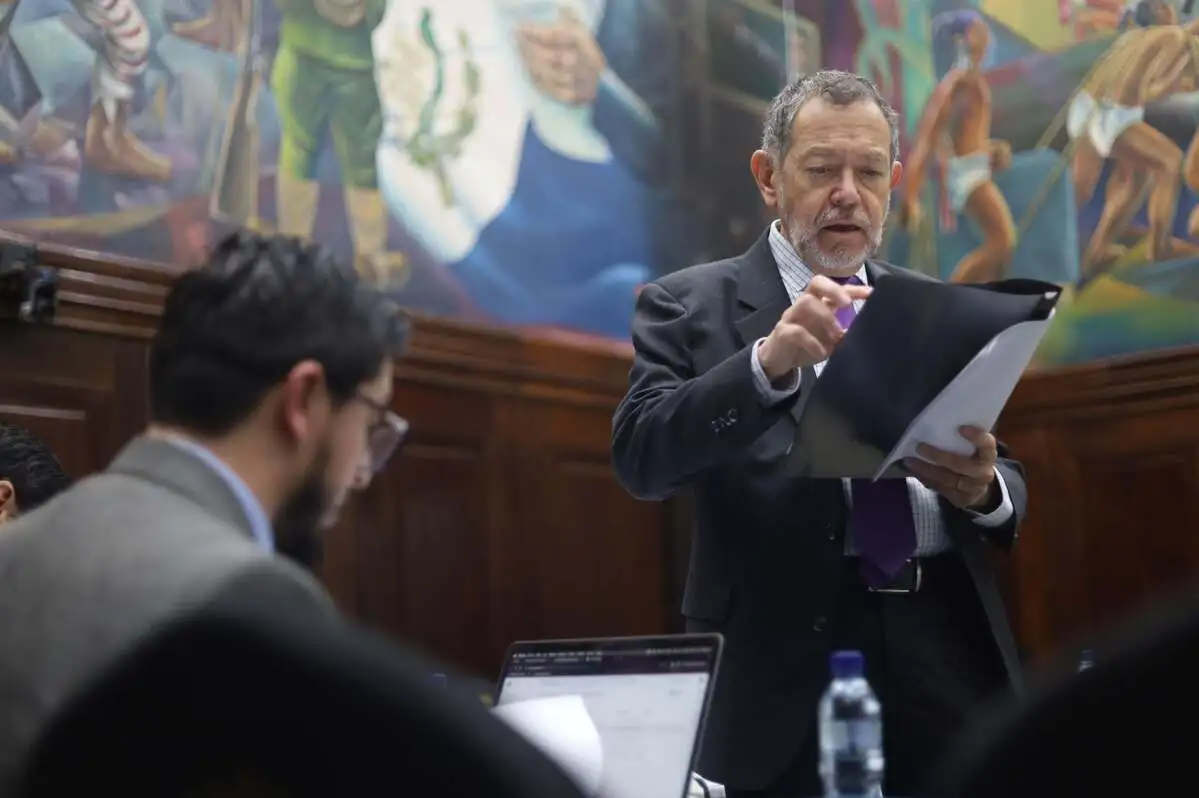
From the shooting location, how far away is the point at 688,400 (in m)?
2.18

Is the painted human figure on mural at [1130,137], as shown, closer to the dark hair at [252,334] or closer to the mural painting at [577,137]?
the mural painting at [577,137]

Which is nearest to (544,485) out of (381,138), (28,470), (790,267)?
(381,138)

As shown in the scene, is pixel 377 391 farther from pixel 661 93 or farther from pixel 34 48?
pixel 661 93

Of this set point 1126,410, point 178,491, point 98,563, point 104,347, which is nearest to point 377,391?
point 178,491

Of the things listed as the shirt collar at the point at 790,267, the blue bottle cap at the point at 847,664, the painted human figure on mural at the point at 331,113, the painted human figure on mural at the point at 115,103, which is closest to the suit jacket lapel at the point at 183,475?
the blue bottle cap at the point at 847,664

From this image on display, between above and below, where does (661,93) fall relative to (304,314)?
below

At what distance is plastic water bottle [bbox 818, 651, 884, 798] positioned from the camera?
2105mm

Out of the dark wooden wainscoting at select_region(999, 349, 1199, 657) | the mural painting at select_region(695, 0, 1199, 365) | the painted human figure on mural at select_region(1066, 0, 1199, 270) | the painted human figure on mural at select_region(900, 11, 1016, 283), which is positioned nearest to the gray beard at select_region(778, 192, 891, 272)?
the dark wooden wainscoting at select_region(999, 349, 1199, 657)

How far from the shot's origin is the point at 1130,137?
639 centimetres

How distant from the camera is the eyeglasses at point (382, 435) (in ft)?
4.99

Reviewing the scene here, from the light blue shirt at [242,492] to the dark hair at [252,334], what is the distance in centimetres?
4

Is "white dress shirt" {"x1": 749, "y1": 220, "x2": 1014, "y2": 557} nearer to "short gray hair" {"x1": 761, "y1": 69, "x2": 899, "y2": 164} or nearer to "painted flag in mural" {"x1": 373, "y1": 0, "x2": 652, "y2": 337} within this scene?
"short gray hair" {"x1": 761, "y1": 69, "x2": 899, "y2": 164}

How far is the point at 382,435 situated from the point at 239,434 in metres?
0.18

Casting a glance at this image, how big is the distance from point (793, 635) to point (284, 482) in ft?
3.31
